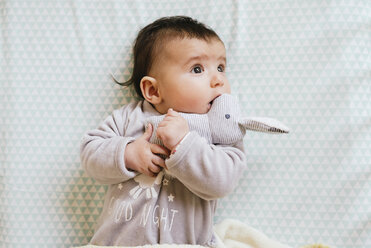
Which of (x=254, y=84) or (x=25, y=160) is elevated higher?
(x=254, y=84)

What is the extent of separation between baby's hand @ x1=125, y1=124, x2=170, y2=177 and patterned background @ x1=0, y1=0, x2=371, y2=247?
289 mm

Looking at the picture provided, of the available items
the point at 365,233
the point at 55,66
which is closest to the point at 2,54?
the point at 55,66

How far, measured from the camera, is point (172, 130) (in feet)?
3.31

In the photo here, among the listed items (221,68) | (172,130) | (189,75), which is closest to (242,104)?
(221,68)

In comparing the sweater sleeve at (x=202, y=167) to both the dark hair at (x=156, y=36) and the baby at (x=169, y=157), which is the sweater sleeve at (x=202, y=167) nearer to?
the baby at (x=169, y=157)

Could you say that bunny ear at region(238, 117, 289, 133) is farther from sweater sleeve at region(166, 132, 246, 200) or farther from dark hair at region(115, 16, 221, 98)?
dark hair at region(115, 16, 221, 98)

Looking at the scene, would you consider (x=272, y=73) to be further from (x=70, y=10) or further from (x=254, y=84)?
(x=70, y=10)

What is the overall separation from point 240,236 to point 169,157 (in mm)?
355

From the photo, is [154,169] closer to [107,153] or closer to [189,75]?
[107,153]

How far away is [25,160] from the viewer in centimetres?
131

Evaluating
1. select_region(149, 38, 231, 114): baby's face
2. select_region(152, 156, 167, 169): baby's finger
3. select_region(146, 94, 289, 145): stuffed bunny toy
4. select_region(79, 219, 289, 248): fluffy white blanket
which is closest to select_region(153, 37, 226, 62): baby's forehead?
select_region(149, 38, 231, 114): baby's face

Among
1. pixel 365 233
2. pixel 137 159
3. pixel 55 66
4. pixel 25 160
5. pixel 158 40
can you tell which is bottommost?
pixel 365 233

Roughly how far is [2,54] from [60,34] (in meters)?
0.20

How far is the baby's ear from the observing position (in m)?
1.15
